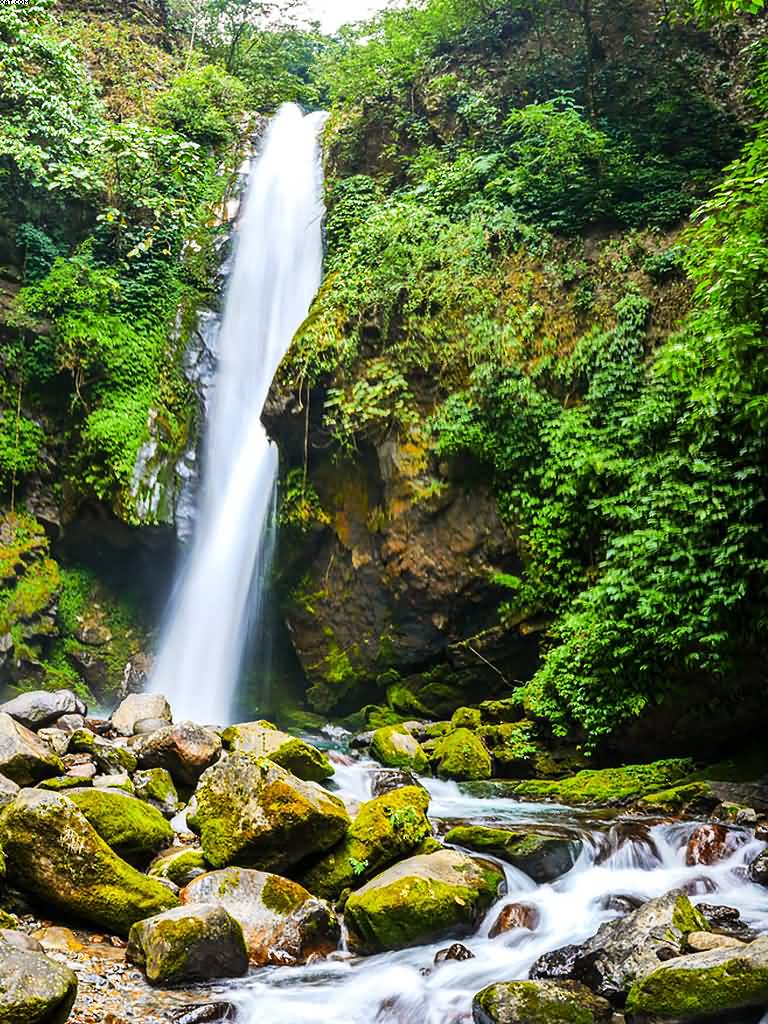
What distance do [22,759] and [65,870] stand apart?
1.61 m

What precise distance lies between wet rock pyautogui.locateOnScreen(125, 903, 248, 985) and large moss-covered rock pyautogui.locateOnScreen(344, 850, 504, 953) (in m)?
0.79

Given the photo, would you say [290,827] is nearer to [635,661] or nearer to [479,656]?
[635,661]

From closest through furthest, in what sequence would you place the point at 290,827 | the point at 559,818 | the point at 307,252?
the point at 290,827, the point at 559,818, the point at 307,252

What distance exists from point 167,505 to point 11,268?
569 centimetres

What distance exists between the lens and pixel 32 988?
2918 mm

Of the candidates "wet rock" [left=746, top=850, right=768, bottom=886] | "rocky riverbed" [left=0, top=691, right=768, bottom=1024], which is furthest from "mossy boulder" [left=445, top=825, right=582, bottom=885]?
"wet rock" [left=746, top=850, right=768, bottom=886]

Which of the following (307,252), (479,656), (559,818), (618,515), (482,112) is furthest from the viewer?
(307,252)

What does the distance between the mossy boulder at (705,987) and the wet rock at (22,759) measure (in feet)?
14.6

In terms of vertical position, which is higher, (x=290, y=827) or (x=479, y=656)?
(x=479, y=656)

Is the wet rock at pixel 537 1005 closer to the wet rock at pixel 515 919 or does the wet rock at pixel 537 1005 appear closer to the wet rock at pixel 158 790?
the wet rock at pixel 515 919

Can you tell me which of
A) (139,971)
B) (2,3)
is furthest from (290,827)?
(2,3)

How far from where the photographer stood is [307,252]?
1602cm

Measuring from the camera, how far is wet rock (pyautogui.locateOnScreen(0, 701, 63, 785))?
5.63m

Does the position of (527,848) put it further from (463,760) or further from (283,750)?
(463,760)
